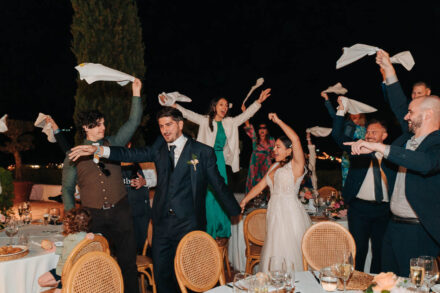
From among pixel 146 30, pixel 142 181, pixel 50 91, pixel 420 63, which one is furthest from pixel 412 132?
pixel 50 91

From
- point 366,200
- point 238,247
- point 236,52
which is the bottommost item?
point 238,247

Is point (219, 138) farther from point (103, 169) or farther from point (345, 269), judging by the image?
point (345, 269)

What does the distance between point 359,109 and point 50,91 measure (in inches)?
641

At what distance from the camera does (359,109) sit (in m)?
4.22

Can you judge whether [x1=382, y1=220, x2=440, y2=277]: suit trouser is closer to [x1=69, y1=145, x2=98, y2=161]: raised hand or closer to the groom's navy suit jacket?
the groom's navy suit jacket

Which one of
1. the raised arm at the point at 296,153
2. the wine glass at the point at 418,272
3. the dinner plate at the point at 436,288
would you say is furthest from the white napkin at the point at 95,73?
the dinner plate at the point at 436,288

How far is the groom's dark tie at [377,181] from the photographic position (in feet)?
13.0

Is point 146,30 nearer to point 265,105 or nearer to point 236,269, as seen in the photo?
point 265,105

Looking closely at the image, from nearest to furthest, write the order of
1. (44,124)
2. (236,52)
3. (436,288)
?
(436,288)
(44,124)
(236,52)

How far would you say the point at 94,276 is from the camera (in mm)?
2258

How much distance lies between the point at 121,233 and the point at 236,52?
43.3ft

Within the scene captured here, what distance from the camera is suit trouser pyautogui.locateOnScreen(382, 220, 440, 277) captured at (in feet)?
9.01

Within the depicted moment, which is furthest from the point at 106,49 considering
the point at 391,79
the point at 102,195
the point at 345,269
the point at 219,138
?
the point at 345,269

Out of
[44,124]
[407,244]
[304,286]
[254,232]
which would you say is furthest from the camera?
[254,232]
